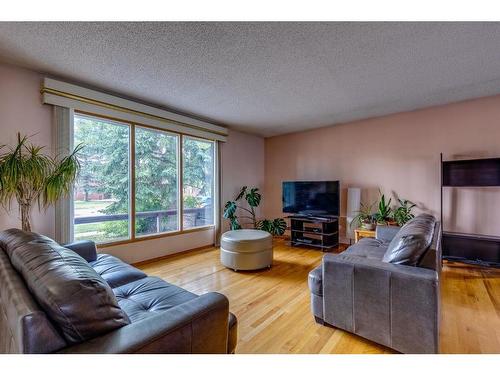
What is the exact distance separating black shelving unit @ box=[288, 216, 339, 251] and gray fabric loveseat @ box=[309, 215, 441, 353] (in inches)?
90.1

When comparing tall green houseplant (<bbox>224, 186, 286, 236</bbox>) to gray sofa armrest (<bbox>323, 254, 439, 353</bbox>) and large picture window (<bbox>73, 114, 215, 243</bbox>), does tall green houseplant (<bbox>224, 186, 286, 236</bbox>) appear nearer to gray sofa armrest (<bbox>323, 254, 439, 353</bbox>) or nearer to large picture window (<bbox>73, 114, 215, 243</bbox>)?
large picture window (<bbox>73, 114, 215, 243</bbox>)

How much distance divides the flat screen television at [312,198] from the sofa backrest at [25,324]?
4006 mm

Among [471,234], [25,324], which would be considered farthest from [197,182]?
[471,234]

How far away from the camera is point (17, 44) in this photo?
6.70 ft

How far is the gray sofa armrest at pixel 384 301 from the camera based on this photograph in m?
1.48

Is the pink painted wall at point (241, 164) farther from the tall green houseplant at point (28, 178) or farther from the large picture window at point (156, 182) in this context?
the tall green houseplant at point (28, 178)

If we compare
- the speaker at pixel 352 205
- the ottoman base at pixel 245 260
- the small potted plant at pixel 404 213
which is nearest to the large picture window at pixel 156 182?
the ottoman base at pixel 245 260

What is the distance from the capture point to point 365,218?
155 inches

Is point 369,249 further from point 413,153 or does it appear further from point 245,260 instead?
point 413,153

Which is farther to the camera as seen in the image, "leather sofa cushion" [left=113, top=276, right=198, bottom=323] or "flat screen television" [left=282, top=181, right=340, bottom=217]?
"flat screen television" [left=282, top=181, right=340, bottom=217]

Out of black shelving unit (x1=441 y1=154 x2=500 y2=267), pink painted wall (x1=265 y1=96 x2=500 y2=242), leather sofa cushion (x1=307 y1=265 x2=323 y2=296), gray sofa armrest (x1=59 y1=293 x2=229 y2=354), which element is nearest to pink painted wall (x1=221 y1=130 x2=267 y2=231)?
pink painted wall (x1=265 y1=96 x2=500 y2=242)

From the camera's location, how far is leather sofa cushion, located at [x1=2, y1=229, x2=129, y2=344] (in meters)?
0.82
